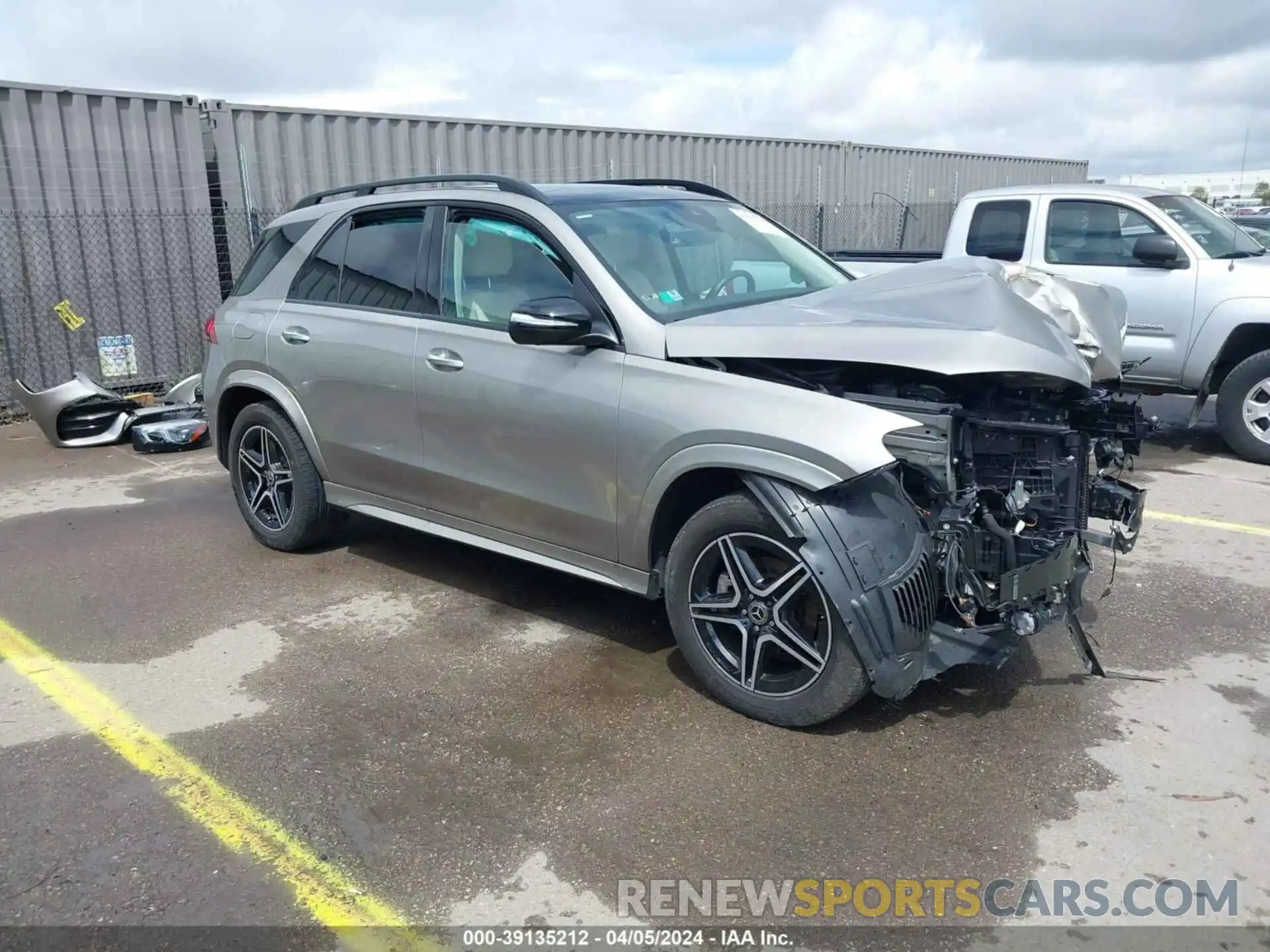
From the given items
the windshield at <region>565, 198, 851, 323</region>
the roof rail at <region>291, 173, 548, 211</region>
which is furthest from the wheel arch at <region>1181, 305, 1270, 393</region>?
the roof rail at <region>291, 173, 548, 211</region>

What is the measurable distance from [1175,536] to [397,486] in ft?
14.1

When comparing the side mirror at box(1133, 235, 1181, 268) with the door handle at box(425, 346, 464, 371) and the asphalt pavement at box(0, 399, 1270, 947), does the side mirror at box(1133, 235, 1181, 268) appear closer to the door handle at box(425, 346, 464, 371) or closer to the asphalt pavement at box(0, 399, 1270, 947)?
the asphalt pavement at box(0, 399, 1270, 947)

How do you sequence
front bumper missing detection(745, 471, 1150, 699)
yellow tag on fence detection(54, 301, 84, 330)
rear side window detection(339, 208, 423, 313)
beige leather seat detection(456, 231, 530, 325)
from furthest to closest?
yellow tag on fence detection(54, 301, 84, 330), rear side window detection(339, 208, 423, 313), beige leather seat detection(456, 231, 530, 325), front bumper missing detection(745, 471, 1150, 699)

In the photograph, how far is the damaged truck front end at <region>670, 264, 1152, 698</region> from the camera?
3400 mm

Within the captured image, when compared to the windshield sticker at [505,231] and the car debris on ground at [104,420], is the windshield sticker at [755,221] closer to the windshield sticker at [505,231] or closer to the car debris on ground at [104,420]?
the windshield sticker at [505,231]

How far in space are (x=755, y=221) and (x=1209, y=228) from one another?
4.79m

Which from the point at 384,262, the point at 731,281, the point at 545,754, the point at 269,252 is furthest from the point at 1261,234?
the point at 545,754

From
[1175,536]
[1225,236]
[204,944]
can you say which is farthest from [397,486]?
[1225,236]

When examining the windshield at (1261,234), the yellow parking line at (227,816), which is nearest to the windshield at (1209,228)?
the windshield at (1261,234)

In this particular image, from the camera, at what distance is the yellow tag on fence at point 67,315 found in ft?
32.3

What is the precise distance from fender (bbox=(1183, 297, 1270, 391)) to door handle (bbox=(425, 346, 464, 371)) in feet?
19.1

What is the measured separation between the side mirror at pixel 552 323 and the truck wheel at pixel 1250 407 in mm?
5717

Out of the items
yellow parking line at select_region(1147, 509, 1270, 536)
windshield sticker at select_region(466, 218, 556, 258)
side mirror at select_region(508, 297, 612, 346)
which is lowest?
yellow parking line at select_region(1147, 509, 1270, 536)

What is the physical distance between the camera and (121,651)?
4.57m
